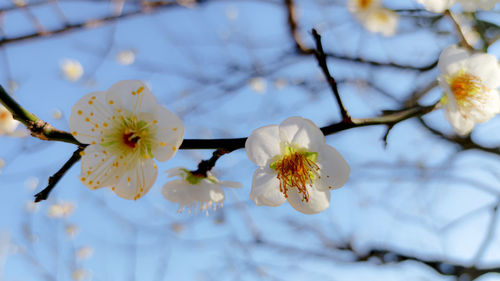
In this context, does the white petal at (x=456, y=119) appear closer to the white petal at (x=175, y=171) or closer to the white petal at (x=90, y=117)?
the white petal at (x=175, y=171)

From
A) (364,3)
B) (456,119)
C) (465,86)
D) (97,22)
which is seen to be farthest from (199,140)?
(364,3)

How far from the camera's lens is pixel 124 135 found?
2.71 feet

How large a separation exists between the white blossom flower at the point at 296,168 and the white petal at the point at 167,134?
0.18 m

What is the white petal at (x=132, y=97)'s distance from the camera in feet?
2.49

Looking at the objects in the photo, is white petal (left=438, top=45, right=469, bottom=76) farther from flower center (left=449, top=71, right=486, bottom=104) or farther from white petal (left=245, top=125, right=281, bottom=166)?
white petal (left=245, top=125, right=281, bottom=166)

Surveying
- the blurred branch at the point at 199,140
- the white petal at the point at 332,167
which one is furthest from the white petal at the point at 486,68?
the white petal at the point at 332,167

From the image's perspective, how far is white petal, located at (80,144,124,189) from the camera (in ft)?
2.38

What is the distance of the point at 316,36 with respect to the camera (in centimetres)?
61

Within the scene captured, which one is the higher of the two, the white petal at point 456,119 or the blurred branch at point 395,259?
the white petal at point 456,119

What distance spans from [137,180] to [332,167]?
1.61ft

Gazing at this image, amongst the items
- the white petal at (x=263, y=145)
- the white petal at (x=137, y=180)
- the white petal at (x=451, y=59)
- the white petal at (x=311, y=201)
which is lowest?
the white petal at (x=311, y=201)

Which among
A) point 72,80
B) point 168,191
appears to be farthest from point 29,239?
point 168,191

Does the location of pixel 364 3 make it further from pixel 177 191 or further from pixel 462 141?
pixel 177 191

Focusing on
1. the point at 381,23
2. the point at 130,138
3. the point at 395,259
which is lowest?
the point at 395,259
